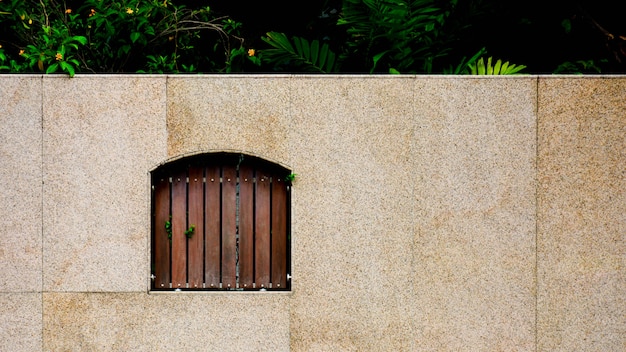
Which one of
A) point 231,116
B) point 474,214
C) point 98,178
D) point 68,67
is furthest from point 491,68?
point 68,67

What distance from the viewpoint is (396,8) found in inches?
240

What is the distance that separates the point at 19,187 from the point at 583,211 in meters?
5.53

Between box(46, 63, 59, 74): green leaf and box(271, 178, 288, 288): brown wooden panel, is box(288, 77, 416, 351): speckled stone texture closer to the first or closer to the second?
box(271, 178, 288, 288): brown wooden panel

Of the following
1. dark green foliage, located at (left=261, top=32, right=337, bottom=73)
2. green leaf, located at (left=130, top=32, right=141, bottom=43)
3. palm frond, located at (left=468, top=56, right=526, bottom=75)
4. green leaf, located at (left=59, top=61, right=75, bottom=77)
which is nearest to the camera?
green leaf, located at (left=59, top=61, right=75, bottom=77)

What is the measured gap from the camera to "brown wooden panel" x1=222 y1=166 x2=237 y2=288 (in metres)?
5.64

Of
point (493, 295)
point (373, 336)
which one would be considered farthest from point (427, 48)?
point (373, 336)

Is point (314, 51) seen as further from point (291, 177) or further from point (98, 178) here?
point (98, 178)

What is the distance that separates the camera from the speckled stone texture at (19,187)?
5445 mm

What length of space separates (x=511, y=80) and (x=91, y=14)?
14.9ft

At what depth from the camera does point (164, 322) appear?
18.0 feet

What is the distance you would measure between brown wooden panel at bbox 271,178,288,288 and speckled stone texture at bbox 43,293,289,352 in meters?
0.25

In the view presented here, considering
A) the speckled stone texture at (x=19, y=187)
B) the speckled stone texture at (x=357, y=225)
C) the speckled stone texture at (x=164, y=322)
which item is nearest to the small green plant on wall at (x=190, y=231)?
the speckled stone texture at (x=164, y=322)

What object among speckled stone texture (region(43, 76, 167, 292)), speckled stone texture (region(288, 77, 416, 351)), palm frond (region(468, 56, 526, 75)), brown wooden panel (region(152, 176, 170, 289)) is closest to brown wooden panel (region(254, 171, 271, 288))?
speckled stone texture (region(288, 77, 416, 351))

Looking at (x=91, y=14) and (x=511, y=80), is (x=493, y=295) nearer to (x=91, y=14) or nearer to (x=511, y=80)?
(x=511, y=80)
